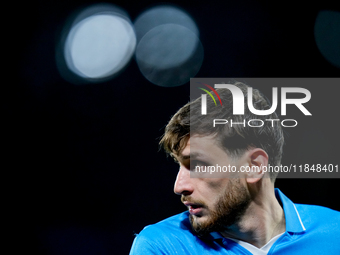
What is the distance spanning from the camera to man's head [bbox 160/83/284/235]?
3.48 ft

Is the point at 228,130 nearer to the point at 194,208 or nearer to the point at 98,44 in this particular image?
the point at 194,208

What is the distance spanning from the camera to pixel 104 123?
8.52 feet

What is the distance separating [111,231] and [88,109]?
44.5 inches

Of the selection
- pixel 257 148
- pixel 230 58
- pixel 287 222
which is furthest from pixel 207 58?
pixel 287 222

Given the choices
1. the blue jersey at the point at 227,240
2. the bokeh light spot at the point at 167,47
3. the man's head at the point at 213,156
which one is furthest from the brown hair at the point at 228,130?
the bokeh light spot at the point at 167,47

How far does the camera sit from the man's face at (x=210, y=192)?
105 cm

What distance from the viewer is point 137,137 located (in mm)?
2586

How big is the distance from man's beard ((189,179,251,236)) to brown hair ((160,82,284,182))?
0.45 ft

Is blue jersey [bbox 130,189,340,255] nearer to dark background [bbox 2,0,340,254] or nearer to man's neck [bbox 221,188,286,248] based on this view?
man's neck [bbox 221,188,286,248]

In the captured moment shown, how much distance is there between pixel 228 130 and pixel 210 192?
255 mm

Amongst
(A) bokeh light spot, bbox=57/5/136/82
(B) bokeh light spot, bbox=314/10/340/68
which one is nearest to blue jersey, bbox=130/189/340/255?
(B) bokeh light spot, bbox=314/10/340/68

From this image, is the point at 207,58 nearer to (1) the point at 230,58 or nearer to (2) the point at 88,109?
(1) the point at 230,58

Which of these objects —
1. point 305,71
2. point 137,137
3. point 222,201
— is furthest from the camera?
point 137,137

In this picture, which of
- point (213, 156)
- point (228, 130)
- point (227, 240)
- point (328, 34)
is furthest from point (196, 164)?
point (328, 34)
